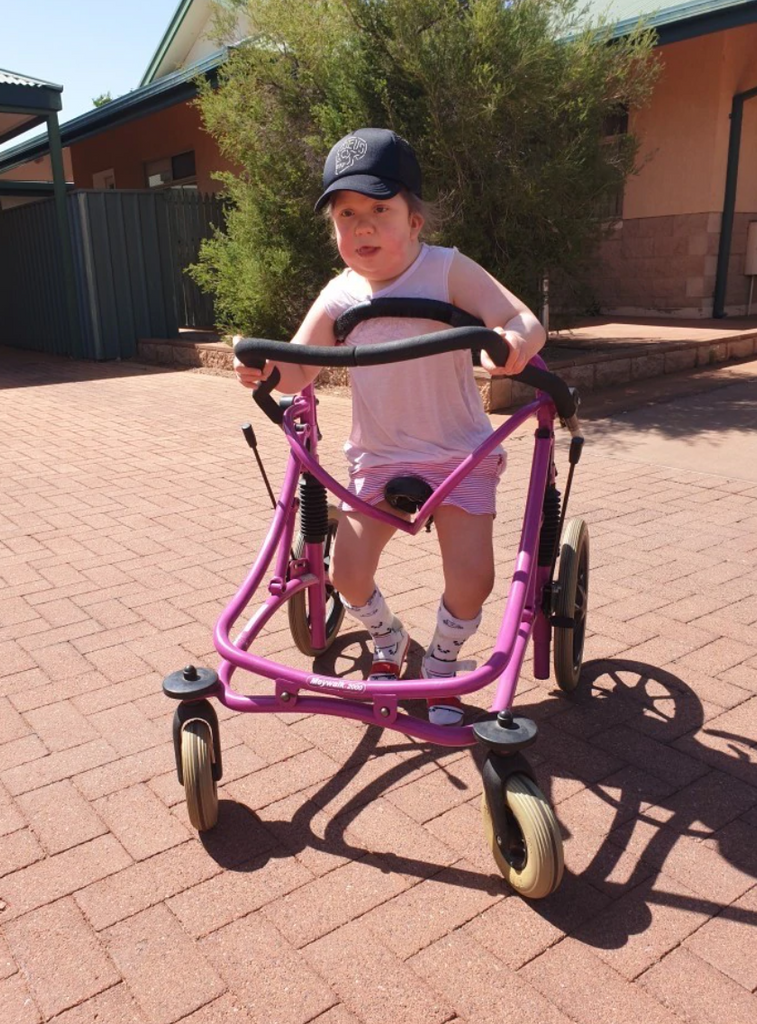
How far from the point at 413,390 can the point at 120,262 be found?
11.0m

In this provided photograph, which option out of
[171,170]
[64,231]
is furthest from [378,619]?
[171,170]

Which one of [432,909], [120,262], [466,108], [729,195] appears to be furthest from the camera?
[120,262]

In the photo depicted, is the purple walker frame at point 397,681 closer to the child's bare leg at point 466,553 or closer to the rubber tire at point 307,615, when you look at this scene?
the child's bare leg at point 466,553

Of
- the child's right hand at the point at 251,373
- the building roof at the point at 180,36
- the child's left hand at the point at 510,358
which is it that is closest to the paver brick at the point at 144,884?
the child's right hand at the point at 251,373

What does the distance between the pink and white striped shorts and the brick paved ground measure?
31.0 inches

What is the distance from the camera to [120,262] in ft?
41.5

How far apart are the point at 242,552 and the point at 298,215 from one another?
5.62 meters

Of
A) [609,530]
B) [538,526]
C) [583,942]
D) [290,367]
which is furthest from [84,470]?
[583,942]

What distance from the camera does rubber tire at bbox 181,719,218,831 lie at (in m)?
2.42

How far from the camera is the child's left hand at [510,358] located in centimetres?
226

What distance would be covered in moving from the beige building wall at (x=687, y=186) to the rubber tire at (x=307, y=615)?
29.6ft

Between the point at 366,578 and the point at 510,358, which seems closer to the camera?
the point at 510,358

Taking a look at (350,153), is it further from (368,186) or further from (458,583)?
(458,583)

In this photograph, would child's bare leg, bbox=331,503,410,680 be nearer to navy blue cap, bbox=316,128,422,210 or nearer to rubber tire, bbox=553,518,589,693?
rubber tire, bbox=553,518,589,693
